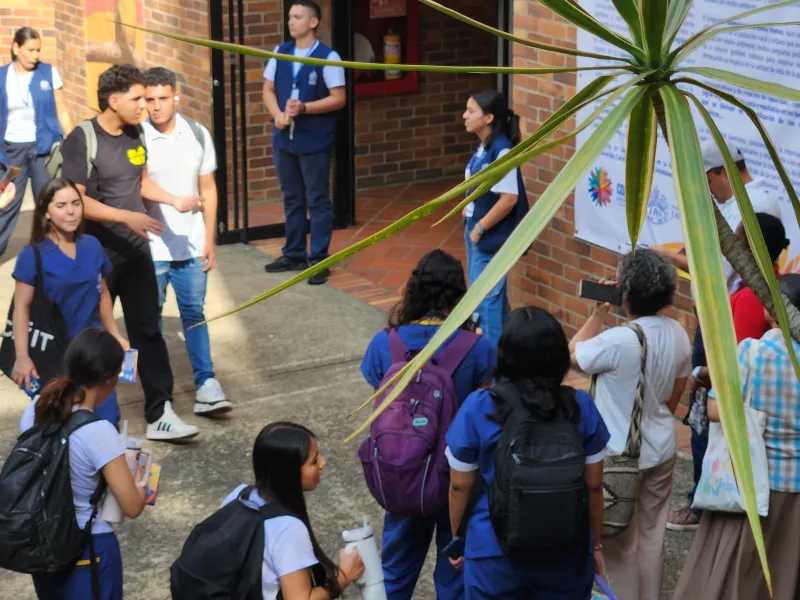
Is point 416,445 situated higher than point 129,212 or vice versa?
point 129,212

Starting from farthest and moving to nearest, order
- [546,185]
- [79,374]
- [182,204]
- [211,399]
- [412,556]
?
[546,185], [211,399], [182,204], [412,556], [79,374]

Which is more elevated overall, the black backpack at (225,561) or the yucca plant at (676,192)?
the yucca plant at (676,192)

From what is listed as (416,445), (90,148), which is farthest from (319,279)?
(416,445)

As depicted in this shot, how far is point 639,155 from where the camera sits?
133 centimetres

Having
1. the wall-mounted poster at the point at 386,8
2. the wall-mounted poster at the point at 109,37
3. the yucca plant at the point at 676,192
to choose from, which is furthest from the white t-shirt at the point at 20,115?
the yucca plant at the point at 676,192

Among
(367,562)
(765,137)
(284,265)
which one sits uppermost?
(765,137)

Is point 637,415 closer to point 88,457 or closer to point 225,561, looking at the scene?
point 225,561

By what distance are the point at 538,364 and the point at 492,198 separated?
3.54 m

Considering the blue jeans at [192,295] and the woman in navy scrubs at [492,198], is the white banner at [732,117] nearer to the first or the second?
the woman in navy scrubs at [492,198]

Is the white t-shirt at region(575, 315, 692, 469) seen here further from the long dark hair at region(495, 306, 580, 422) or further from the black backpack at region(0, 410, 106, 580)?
the black backpack at region(0, 410, 106, 580)

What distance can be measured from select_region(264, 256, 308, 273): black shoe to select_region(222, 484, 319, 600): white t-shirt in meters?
6.15

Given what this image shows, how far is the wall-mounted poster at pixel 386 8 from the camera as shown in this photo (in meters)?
11.6

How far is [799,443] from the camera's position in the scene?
3721mm

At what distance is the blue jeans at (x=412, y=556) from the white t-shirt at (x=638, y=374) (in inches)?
26.8
